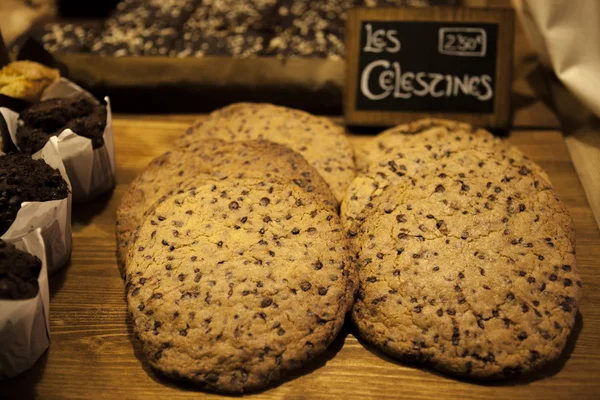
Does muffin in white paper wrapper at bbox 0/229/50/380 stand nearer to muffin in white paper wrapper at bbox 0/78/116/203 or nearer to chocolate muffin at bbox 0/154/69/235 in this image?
chocolate muffin at bbox 0/154/69/235

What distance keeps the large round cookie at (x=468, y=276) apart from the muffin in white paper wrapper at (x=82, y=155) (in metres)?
1.00

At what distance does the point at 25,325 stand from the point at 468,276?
1.24 metres

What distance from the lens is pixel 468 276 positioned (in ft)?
5.41

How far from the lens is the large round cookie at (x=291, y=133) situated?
84.1 inches

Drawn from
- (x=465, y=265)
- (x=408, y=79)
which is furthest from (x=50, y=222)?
(x=408, y=79)

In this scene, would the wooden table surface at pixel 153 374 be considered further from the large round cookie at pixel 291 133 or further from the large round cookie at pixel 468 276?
the large round cookie at pixel 291 133

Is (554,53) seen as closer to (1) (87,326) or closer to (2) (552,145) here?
(2) (552,145)

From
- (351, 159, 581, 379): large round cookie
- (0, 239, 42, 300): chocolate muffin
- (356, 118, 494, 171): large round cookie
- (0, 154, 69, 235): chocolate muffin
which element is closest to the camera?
(0, 239, 42, 300): chocolate muffin

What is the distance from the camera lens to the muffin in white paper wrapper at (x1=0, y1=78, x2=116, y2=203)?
1973 millimetres

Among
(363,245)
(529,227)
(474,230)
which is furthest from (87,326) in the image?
(529,227)

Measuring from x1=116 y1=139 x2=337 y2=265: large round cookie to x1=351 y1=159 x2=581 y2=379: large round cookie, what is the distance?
28 centimetres

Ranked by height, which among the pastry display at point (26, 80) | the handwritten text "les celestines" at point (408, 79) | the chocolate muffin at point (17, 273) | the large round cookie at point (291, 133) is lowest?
the chocolate muffin at point (17, 273)

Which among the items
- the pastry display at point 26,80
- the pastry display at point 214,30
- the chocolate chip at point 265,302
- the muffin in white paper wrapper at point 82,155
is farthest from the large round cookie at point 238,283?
the pastry display at point 214,30

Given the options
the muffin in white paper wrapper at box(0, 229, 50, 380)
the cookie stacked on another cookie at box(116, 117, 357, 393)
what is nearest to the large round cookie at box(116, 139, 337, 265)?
the cookie stacked on another cookie at box(116, 117, 357, 393)
